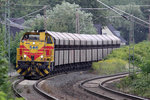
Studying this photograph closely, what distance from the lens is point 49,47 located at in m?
21.8

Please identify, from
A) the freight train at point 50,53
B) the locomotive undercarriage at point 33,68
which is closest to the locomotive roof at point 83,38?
the freight train at point 50,53

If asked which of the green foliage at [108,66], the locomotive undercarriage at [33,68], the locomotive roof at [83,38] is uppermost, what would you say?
the locomotive roof at [83,38]

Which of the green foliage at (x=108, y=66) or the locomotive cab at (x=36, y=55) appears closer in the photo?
the locomotive cab at (x=36, y=55)

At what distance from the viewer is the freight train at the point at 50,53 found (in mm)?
21578

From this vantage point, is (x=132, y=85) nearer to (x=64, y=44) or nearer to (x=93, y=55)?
(x=64, y=44)

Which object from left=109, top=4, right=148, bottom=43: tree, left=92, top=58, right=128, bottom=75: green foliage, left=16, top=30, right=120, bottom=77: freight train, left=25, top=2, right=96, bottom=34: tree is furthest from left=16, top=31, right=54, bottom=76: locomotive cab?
left=109, top=4, right=148, bottom=43: tree

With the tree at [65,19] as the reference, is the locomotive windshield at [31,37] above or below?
below

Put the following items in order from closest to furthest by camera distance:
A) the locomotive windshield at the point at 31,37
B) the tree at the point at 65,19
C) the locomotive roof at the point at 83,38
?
the locomotive windshield at the point at 31,37
the locomotive roof at the point at 83,38
the tree at the point at 65,19

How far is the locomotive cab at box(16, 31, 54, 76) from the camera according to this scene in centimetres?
2150

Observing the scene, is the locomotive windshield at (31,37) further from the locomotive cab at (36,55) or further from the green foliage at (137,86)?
the green foliage at (137,86)

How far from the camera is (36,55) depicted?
21688 millimetres

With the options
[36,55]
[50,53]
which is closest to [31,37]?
[36,55]

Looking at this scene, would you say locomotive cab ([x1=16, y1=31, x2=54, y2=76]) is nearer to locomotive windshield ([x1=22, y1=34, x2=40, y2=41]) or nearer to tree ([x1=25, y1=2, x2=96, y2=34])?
locomotive windshield ([x1=22, y1=34, x2=40, y2=41])

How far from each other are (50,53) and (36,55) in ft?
2.91
